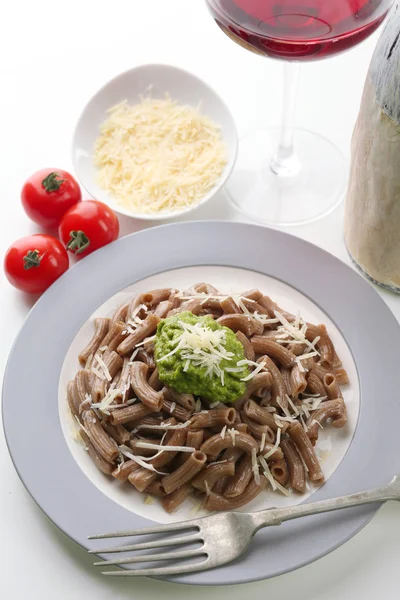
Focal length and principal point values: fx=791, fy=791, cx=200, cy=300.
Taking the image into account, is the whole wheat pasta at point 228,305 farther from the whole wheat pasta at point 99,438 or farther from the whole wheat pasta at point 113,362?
the whole wheat pasta at point 99,438

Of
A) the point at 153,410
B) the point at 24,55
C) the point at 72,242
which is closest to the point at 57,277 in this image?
the point at 72,242

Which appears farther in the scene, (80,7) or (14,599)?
(80,7)

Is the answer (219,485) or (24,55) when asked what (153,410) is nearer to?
(219,485)

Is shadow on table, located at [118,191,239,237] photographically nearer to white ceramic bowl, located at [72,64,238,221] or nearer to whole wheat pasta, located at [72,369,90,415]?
white ceramic bowl, located at [72,64,238,221]

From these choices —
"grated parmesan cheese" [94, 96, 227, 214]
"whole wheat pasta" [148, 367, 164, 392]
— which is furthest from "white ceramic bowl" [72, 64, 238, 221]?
"whole wheat pasta" [148, 367, 164, 392]

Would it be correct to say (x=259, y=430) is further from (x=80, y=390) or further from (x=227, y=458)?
(x=80, y=390)

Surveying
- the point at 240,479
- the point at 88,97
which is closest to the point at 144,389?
the point at 240,479

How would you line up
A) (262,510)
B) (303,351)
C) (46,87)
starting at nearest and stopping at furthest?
(262,510) < (303,351) < (46,87)
